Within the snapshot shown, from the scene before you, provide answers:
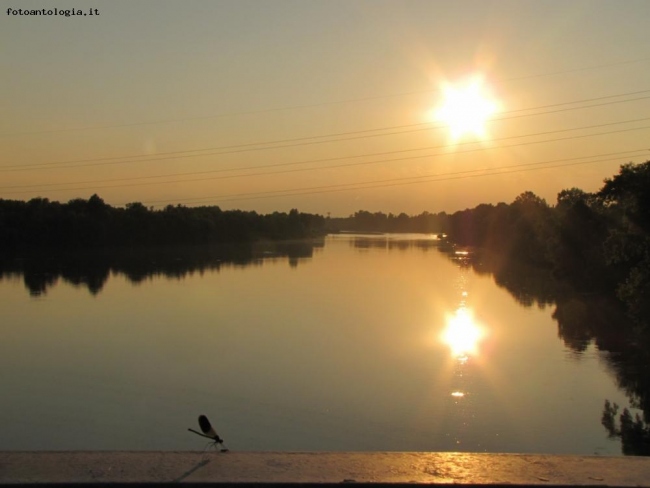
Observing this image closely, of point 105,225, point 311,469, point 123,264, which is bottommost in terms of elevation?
point 123,264

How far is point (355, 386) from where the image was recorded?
1370 centimetres

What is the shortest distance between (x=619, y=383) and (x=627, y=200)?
919 centimetres

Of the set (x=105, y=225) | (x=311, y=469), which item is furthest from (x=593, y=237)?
(x=105, y=225)

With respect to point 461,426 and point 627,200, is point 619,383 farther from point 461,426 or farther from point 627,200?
point 627,200

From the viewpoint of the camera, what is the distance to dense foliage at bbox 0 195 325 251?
58.0 metres

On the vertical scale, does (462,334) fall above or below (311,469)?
below

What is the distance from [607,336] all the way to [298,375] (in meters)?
11.9

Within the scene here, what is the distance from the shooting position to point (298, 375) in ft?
48.2

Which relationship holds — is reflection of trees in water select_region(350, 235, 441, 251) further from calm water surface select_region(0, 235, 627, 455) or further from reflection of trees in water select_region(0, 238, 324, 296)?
calm water surface select_region(0, 235, 627, 455)

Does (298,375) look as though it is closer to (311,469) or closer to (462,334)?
(462,334)

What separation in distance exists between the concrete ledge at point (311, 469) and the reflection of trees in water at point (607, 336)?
25.7ft

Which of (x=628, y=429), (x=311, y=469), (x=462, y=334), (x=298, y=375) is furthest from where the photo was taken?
(x=462, y=334)

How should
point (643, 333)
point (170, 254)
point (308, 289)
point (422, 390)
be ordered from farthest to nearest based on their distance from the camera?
point (170, 254)
point (308, 289)
point (643, 333)
point (422, 390)

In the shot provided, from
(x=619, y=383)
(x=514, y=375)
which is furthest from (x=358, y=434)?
(x=619, y=383)
